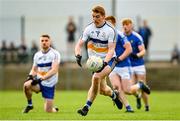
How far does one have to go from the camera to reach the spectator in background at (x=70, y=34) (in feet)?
129

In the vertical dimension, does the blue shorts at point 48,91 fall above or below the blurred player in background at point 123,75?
below

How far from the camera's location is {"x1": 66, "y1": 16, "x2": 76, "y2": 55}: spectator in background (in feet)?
129

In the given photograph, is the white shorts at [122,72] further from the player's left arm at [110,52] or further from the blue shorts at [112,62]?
the player's left arm at [110,52]

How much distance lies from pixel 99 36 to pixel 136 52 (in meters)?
4.43

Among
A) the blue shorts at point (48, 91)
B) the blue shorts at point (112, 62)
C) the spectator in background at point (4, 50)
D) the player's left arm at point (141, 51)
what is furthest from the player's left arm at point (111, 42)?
the spectator in background at point (4, 50)

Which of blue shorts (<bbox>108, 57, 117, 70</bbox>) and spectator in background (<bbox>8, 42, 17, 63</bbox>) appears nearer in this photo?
blue shorts (<bbox>108, 57, 117, 70</bbox>)

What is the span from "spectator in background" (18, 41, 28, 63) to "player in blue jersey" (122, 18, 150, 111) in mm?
16164

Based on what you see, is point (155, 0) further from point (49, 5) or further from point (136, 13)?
point (49, 5)

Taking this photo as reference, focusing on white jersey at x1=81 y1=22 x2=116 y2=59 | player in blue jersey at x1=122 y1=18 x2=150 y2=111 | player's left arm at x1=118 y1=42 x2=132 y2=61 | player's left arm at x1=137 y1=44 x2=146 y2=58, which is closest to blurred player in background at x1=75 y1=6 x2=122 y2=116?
white jersey at x1=81 y1=22 x2=116 y2=59

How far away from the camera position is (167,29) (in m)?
40.3

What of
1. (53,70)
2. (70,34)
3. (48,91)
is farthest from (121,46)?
(70,34)

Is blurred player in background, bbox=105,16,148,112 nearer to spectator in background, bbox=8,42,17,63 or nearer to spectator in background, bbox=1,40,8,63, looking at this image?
spectator in background, bbox=8,42,17,63

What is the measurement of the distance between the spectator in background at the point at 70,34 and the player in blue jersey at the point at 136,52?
49.7 feet

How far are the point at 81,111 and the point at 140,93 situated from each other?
496 centimetres
